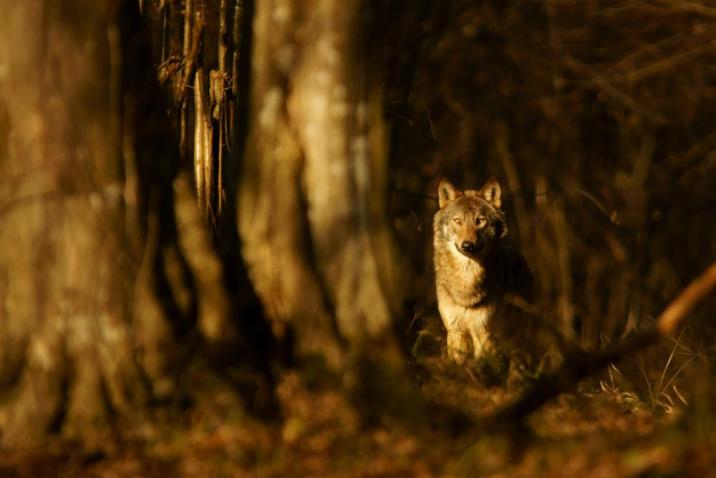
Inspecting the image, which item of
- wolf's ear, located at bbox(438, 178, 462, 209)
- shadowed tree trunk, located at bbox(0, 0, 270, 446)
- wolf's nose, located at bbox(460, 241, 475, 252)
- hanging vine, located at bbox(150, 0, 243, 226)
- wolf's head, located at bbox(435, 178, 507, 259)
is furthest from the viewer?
wolf's ear, located at bbox(438, 178, 462, 209)

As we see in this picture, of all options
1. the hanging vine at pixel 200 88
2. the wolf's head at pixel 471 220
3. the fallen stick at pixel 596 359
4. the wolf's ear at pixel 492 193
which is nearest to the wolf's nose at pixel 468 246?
the wolf's head at pixel 471 220

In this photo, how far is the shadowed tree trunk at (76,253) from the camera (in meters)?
5.51

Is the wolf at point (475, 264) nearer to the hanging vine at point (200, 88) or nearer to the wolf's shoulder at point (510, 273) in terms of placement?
the wolf's shoulder at point (510, 273)

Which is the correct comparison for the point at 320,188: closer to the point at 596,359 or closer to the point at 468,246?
the point at 596,359

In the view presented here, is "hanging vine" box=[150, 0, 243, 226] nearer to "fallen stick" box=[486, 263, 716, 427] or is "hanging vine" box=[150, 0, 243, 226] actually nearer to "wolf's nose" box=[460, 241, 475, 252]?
"wolf's nose" box=[460, 241, 475, 252]

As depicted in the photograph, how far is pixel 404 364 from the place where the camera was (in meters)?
5.61

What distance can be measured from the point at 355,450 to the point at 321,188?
134cm

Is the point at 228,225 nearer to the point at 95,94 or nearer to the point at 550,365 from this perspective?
the point at 95,94

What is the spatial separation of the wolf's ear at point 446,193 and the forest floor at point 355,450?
5.59m

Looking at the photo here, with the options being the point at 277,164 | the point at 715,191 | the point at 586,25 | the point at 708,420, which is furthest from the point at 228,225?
the point at 715,191

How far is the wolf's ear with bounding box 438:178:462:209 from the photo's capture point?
11.2 meters

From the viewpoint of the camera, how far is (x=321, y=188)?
5.75m

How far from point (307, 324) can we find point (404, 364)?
508 mm

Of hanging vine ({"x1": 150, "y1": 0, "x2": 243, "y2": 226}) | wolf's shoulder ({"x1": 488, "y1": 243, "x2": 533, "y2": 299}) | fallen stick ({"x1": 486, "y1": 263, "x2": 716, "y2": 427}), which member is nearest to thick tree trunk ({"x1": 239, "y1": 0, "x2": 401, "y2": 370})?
fallen stick ({"x1": 486, "y1": 263, "x2": 716, "y2": 427})
